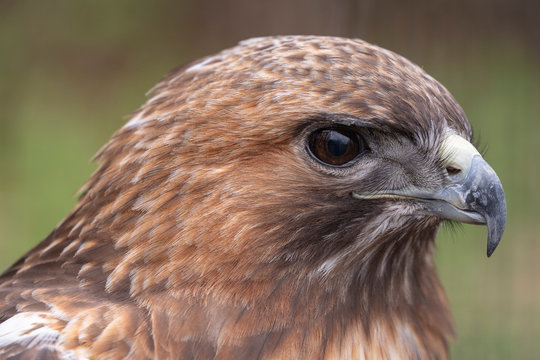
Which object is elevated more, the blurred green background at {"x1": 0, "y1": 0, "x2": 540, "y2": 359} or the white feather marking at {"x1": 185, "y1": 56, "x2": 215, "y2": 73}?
the white feather marking at {"x1": 185, "y1": 56, "x2": 215, "y2": 73}

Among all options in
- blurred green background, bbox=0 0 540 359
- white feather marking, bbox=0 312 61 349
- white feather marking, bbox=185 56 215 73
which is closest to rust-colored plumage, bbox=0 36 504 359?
white feather marking, bbox=0 312 61 349

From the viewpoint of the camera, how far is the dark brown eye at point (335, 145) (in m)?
2.44

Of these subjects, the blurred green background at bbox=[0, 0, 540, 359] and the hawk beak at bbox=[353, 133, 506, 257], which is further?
the blurred green background at bbox=[0, 0, 540, 359]

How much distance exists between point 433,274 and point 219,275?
97 centimetres

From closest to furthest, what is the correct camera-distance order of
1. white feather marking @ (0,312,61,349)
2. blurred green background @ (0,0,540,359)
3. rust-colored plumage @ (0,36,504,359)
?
white feather marking @ (0,312,61,349)
rust-colored plumage @ (0,36,504,359)
blurred green background @ (0,0,540,359)

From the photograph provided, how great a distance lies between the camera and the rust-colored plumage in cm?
238

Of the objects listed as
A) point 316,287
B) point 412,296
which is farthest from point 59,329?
point 412,296

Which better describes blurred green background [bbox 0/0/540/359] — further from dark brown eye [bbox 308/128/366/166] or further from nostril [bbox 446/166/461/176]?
dark brown eye [bbox 308/128/366/166]

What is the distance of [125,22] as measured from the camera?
8719mm

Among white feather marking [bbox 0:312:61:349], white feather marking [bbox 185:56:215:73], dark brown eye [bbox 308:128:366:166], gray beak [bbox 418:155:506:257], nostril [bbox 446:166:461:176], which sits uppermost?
white feather marking [bbox 185:56:215:73]

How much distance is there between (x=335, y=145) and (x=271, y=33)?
489 cm

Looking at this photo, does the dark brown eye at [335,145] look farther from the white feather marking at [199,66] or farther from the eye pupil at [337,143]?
the white feather marking at [199,66]

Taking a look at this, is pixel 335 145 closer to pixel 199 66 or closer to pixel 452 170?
pixel 452 170

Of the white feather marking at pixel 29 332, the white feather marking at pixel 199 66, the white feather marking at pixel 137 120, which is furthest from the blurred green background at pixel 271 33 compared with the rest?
the white feather marking at pixel 29 332
